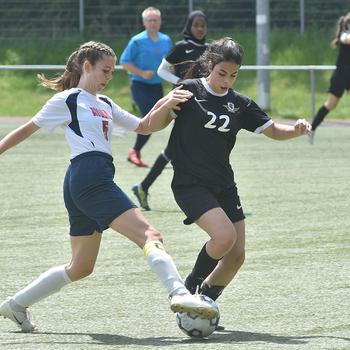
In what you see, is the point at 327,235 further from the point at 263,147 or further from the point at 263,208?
the point at 263,147

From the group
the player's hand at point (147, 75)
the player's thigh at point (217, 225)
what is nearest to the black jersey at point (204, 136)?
the player's thigh at point (217, 225)

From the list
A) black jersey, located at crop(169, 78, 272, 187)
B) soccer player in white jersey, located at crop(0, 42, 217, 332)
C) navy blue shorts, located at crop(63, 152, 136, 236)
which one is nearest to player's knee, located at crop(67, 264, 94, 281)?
soccer player in white jersey, located at crop(0, 42, 217, 332)

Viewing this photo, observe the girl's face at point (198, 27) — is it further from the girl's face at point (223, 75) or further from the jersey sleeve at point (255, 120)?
the girl's face at point (223, 75)

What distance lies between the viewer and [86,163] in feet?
21.7

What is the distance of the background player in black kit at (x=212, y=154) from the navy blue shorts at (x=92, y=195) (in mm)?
401

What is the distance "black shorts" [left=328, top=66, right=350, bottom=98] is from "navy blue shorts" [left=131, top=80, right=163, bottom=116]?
327 centimetres

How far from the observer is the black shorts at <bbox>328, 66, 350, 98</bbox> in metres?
16.9

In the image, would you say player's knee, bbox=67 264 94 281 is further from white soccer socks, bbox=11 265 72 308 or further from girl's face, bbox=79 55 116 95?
girl's face, bbox=79 55 116 95

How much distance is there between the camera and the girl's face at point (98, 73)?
22.4 feet

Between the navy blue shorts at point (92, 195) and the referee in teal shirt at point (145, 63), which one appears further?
the referee in teal shirt at point (145, 63)

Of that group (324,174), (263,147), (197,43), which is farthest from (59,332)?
(263,147)

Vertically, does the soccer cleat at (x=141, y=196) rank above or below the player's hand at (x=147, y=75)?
below

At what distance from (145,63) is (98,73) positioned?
808cm

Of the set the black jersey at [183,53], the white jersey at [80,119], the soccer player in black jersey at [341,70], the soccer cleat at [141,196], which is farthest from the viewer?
the soccer player in black jersey at [341,70]
